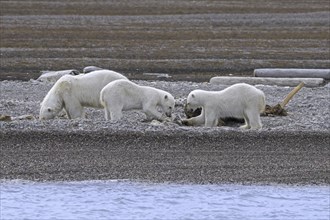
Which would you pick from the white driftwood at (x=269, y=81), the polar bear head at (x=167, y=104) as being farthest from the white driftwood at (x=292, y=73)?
the polar bear head at (x=167, y=104)

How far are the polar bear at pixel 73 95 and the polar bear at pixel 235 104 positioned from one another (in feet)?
5.46

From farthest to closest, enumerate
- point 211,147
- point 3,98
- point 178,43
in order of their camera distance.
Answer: point 178,43, point 3,98, point 211,147

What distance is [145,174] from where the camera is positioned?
593 inches

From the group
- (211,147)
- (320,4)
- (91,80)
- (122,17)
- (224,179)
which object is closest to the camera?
(224,179)

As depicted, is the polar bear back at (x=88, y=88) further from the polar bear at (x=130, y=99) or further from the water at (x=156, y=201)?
the water at (x=156, y=201)

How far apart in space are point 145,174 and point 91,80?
3779 mm

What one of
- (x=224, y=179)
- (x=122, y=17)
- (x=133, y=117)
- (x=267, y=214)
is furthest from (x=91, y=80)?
(x=122, y=17)

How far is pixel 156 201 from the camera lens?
1418cm

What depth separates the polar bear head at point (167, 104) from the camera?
1820 centimetres

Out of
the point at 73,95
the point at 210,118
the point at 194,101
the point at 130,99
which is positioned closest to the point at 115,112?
the point at 130,99

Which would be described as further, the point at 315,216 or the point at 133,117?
the point at 133,117

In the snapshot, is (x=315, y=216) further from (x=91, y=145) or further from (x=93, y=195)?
(x=91, y=145)

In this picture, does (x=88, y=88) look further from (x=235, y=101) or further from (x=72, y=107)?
(x=235, y=101)

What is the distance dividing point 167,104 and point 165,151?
2131 mm
